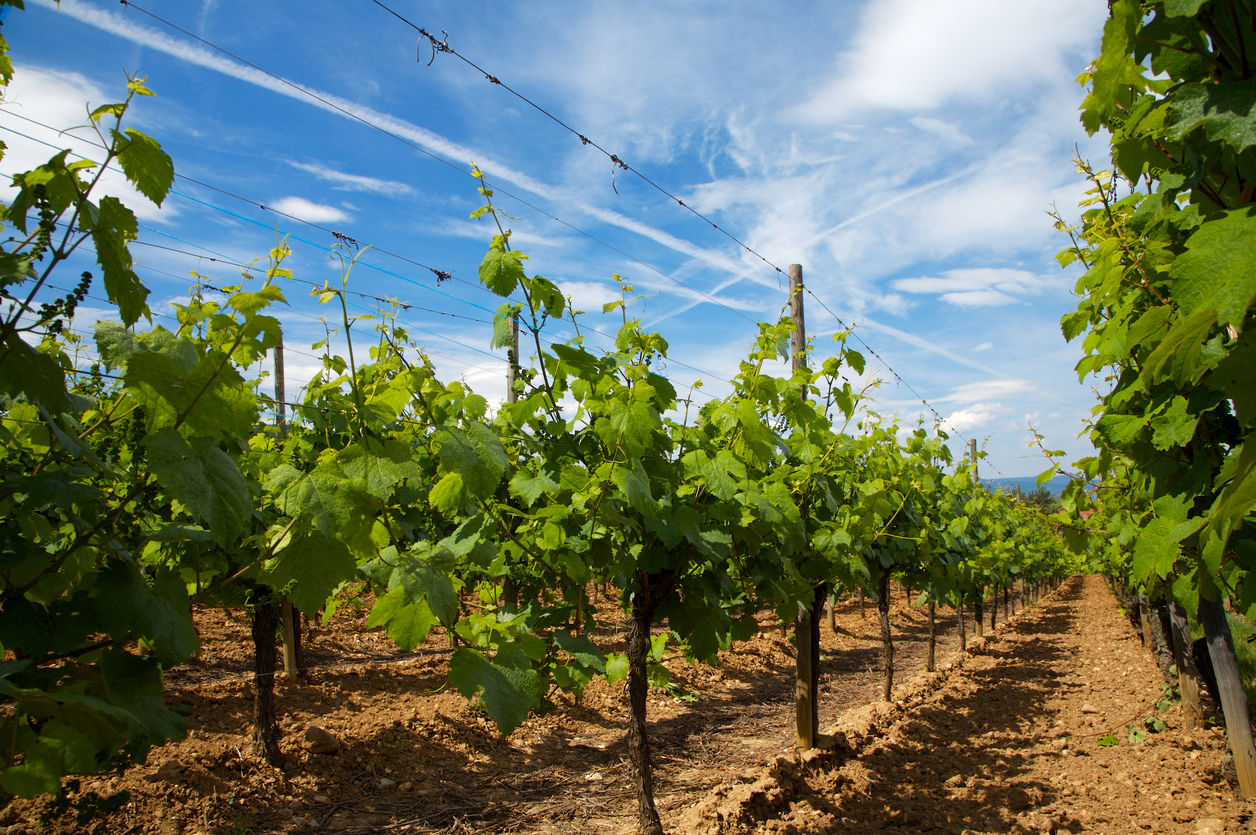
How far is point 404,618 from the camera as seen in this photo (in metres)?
1.46

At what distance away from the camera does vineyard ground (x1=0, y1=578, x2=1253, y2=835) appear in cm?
439

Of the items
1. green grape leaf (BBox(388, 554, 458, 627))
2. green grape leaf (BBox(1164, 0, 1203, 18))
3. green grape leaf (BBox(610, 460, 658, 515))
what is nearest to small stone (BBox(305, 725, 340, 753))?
green grape leaf (BBox(610, 460, 658, 515))

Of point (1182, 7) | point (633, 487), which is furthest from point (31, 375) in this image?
point (1182, 7)

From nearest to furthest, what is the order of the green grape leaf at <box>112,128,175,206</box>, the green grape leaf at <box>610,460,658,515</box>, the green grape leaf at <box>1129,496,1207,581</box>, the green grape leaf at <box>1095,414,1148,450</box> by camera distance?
the green grape leaf at <box>112,128,175,206</box> < the green grape leaf at <box>610,460,658,515</box> < the green grape leaf at <box>1129,496,1207,581</box> < the green grape leaf at <box>1095,414,1148,450</box>

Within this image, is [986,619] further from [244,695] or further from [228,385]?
[228,385]

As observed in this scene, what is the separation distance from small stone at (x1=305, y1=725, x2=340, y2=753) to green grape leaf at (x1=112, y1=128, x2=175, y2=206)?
5.70 m

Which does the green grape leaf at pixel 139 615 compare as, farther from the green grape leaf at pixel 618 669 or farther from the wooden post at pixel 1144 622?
the wooden post at pixel 1144 622

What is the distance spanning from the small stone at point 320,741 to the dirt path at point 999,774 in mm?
3228

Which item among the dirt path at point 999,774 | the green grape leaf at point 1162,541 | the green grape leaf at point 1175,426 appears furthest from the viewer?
the dirt path at point 999,774

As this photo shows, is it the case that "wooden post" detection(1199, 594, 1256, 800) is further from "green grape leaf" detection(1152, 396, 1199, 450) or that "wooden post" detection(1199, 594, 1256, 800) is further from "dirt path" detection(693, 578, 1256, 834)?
"green grape leaf" detection(1152, 396, 1199, 450)

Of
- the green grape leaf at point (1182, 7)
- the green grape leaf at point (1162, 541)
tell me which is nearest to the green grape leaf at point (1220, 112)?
the green grape leaf at point (1182, 7)

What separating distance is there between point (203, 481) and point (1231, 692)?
5525mm

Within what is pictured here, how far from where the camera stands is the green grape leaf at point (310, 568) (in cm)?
137

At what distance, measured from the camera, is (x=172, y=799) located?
14.8 feet
